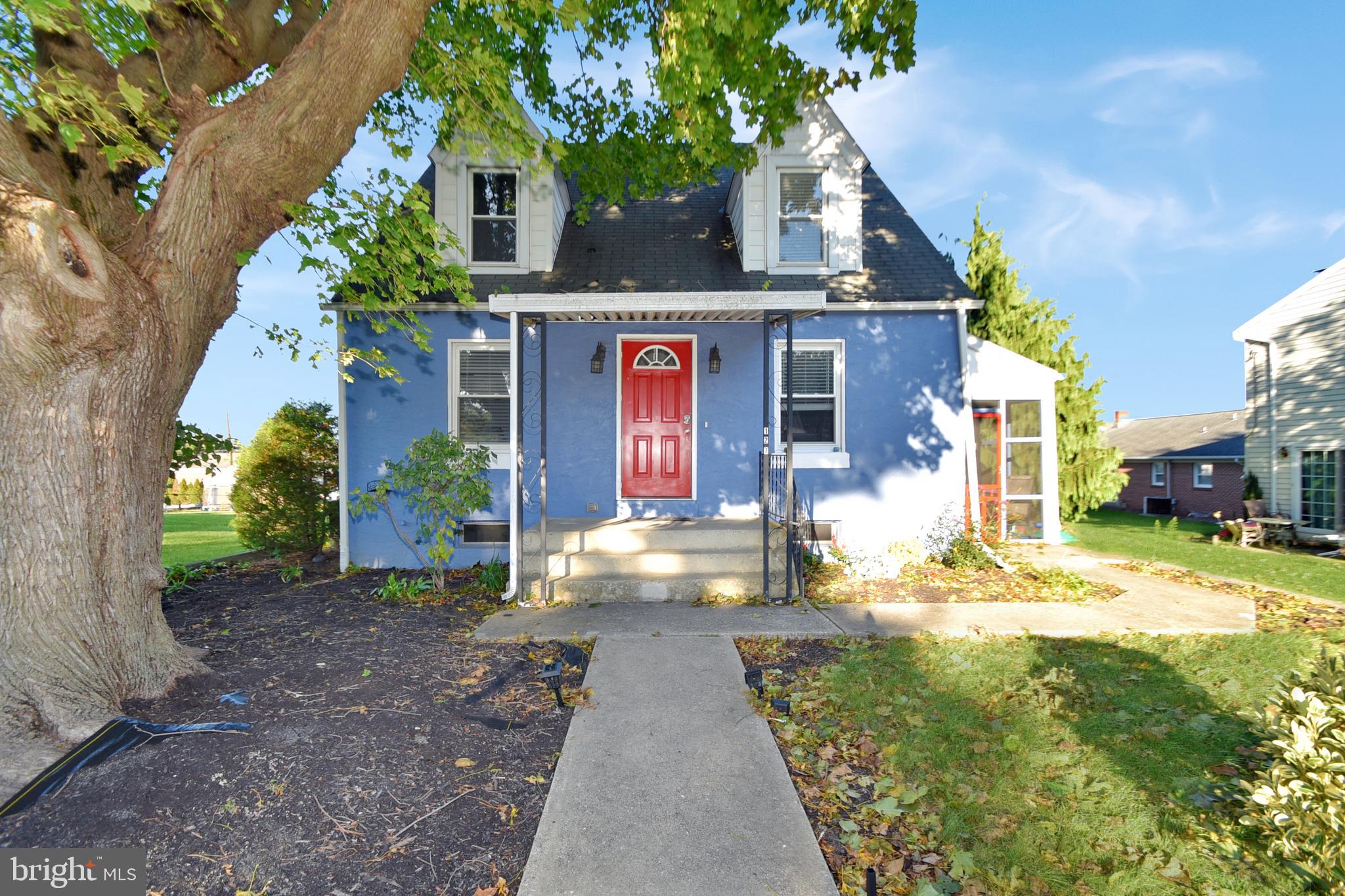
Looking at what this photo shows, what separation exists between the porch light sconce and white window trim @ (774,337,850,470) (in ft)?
16.2

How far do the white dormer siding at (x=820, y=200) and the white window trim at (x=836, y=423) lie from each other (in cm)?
114

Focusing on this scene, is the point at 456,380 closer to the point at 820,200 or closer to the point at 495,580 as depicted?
the point at 495,580

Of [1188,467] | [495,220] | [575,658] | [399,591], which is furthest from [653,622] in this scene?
[1188,467]

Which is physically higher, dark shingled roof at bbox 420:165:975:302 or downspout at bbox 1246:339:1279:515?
dark shingled roof at bbox 420:165:975:302

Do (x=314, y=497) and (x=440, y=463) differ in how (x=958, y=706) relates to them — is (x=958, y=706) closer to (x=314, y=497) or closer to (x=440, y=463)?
(x=440, y=463)

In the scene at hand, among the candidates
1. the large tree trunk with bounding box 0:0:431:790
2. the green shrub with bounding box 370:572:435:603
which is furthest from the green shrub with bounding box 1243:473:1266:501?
the large tree trunk with bounding box 0:0:431:790

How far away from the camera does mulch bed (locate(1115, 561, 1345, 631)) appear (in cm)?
577

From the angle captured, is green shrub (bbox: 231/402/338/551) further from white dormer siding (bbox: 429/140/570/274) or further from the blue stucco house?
white dormer siding (bbox: 429/140/570/274)

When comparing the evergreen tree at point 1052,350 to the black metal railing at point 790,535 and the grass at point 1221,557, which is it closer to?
the grass at point 1221,557

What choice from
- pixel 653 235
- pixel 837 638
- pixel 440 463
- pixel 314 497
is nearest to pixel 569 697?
pixel 837 638

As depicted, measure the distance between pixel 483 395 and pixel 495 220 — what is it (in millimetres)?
2573

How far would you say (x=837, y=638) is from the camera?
5.27 metres

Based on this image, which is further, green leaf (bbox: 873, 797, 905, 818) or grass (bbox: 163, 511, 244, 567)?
grass (bbox: 163, 511, 244, 567)

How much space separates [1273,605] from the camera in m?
6.57
